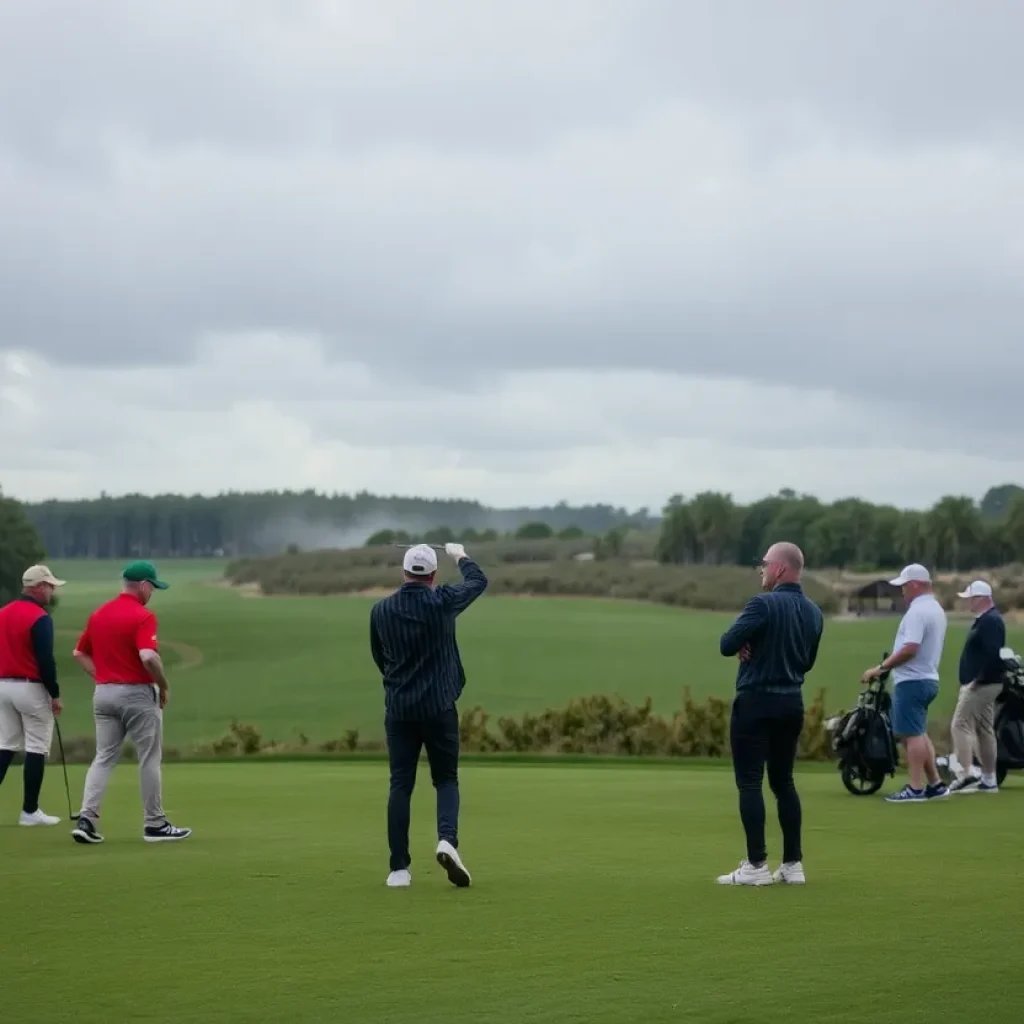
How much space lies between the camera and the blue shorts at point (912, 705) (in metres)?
15.7

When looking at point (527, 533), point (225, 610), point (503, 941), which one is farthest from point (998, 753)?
point (527, 533)

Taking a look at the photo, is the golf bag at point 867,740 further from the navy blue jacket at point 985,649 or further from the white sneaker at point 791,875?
the white sneaker at point 791,875

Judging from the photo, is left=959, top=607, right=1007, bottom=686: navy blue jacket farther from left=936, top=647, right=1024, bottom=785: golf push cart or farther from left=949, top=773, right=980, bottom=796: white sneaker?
left=949, top=773, right=980, bottom=796: white sneaker

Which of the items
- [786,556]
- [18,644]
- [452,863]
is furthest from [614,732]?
[452,863]

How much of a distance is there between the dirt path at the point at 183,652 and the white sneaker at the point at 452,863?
64.3 metres

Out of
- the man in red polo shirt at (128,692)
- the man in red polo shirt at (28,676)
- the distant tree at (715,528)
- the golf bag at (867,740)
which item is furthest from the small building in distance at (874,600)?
the man in red polo shirt at (128,692)

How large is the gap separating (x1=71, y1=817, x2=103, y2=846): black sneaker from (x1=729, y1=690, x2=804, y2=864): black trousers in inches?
204

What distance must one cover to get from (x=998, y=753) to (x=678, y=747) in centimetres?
992

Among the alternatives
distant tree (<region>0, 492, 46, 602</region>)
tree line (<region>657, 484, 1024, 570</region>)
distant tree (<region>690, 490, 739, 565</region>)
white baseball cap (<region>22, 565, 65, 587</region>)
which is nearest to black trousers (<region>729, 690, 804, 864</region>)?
white baseball cap (<region>22, 565, 65, 587</region>)

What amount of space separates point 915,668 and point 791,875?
5745mm

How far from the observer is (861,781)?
1689cm

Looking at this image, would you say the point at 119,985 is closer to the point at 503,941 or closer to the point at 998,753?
the point at 503,941

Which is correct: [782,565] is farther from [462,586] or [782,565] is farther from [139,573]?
[139,573]

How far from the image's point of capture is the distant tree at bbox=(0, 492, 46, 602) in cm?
6369
